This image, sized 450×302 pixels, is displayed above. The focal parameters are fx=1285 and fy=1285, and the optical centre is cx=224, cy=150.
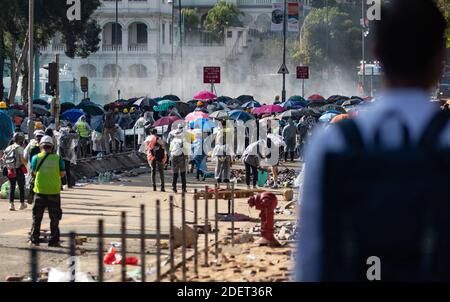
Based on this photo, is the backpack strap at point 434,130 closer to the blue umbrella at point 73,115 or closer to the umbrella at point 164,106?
the blue umbrella at point 73,115

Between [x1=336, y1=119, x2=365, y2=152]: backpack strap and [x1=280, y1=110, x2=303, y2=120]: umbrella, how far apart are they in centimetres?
4265

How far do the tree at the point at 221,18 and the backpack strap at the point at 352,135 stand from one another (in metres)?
114

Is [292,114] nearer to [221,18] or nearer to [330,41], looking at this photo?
[221,18]

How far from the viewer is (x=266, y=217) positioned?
17719 millimetres

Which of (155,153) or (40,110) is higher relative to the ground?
(40,110)

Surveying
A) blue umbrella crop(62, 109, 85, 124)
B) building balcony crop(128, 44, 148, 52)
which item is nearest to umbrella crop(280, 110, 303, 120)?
blue umbrella crop(62, 109, 85, 124)

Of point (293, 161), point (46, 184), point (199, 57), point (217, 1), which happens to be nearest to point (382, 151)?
point (46, 184)

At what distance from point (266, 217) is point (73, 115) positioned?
2755 centimetres

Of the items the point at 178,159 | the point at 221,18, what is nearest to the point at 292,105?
the point at 178,159

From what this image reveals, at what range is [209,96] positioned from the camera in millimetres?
62844

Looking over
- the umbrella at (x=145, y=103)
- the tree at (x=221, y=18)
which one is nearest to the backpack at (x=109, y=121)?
the umbrella at (x=145, y=103)

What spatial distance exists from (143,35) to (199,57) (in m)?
6.22

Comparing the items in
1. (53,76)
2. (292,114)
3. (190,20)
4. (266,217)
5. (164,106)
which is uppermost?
(190,20)
